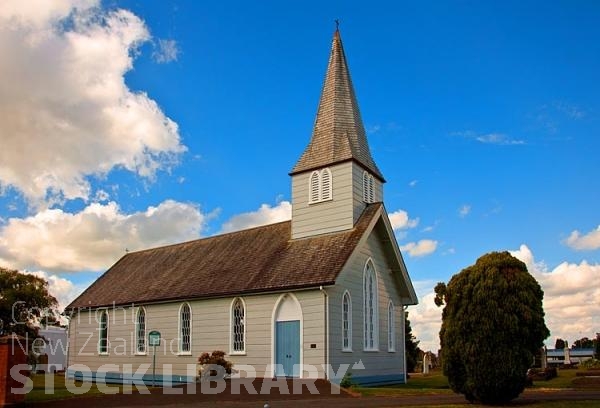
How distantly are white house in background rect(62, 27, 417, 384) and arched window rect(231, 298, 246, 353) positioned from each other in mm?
49

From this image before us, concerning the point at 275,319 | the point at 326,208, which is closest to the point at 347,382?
the point at 275,319

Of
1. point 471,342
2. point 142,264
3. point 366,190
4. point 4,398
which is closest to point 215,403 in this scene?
point 4,398

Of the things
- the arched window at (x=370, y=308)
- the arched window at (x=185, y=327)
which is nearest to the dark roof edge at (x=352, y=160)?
the arched window at (x=370, y=308)

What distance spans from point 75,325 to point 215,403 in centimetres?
2341

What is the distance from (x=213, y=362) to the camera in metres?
27.3

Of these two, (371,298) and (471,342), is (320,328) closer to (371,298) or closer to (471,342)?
(371,298)

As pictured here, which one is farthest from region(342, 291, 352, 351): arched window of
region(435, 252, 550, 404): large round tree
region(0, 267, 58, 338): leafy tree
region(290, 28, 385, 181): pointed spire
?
region(0, 267, 58, 338): leafy tree

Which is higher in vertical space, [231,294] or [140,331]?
→ [231,294]

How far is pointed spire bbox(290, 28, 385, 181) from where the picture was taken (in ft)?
99.5

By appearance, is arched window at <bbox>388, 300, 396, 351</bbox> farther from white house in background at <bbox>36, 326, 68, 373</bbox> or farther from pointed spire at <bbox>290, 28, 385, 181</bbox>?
white house in background at <bbox>36, 326, 68, 373</bbox>

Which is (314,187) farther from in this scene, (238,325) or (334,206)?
(238,325)

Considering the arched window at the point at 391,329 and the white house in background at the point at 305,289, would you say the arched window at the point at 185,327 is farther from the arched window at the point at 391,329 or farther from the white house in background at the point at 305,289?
the arched window at the point at 391,329

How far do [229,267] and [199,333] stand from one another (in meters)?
3.62

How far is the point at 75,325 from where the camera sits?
129 ft
